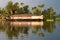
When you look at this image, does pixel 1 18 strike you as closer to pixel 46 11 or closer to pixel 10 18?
pixel 10 18

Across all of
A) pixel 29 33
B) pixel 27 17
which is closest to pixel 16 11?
pixel 27 17

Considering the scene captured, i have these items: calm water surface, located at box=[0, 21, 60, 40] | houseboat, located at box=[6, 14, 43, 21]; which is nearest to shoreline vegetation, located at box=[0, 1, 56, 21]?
houseboat, located at box=[6, 14, 43, 21]

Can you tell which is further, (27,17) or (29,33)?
(27,17)

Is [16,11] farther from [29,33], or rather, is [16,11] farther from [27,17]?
[29,33]

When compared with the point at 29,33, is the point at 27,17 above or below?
below

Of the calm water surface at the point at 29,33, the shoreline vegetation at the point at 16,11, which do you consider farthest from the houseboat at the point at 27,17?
the calm water surface at the point at 29,33

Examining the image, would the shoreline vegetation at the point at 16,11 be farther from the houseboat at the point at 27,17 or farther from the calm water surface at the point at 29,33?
the calm water surface at the point at 29,33

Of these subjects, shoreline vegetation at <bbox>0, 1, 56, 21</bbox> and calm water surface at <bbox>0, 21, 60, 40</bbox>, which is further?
shoreline vegetation at <bbox>0, 1, 56, 21</bbox>

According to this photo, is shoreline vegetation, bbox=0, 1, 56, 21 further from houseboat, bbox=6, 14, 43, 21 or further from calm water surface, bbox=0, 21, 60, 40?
calm water surface, bbox=0, 21, 60, 40

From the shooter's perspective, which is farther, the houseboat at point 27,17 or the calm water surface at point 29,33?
the houseboat at point 27,17

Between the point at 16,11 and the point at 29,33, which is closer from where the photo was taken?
the point at 29,33

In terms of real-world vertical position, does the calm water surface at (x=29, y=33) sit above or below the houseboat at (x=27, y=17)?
above

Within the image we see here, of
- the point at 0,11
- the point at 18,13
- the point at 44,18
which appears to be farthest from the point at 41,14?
the point at 0,11

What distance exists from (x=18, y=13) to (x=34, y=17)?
1141 cm
